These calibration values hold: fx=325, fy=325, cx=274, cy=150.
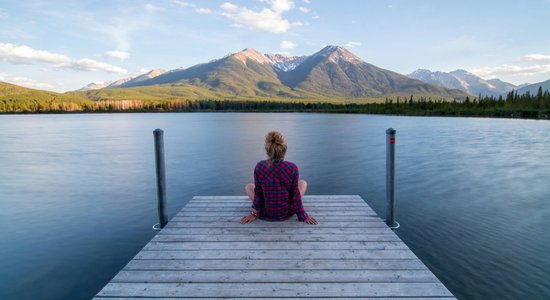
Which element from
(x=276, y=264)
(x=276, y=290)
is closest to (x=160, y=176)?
(x=276, y=264)

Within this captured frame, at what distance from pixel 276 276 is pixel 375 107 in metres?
141

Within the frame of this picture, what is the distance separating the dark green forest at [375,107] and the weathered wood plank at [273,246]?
92653 mm

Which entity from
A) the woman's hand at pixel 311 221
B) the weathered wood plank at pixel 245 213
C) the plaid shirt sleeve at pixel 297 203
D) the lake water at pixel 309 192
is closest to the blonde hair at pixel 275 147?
the plaid shirt sleeve at pixel 297 203

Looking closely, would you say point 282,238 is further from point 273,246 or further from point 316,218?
point 316,218

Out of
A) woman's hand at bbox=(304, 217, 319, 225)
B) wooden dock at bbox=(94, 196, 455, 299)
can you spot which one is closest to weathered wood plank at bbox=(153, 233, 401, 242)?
wooden dock at bbox=(94, 196, 455, 299)

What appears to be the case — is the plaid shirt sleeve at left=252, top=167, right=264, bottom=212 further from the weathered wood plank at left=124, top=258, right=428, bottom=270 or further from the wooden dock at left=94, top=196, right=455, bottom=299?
the weathered wood plank at left=124, top=258, right=428, bottom=270

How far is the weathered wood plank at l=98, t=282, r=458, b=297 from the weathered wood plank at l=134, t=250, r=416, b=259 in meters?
0.84

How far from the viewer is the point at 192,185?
17.9 metres

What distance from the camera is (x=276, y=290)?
447cm

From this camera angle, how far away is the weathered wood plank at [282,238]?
6160 mm

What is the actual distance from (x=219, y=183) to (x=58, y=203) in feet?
24.8

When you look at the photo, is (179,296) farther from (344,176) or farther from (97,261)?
(344,176)

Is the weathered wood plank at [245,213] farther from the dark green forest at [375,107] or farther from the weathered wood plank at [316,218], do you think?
the dark green forest at [375,107]

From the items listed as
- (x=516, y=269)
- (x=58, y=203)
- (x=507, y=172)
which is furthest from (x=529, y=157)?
(x=58, y=203)
